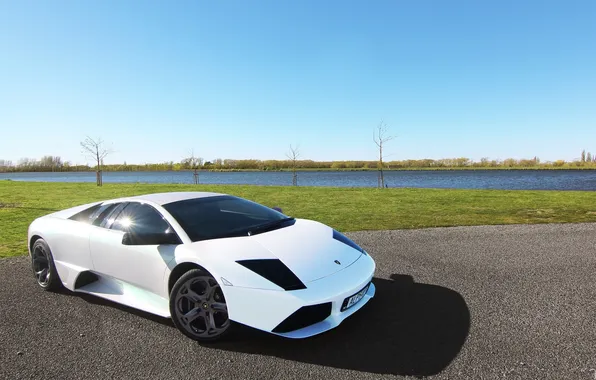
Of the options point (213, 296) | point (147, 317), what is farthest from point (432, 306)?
point (147, 317)

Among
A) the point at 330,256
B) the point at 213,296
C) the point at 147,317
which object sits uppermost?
the point at 330,256

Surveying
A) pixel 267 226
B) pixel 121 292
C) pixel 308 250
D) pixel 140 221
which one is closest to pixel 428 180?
pixel 267 226

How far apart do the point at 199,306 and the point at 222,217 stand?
1103 millimetres

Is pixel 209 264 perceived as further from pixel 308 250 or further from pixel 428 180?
pixel 428 180

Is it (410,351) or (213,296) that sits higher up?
(213,296)

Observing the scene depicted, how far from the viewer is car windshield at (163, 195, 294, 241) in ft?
11.4

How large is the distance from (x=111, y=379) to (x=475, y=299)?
3.59 m

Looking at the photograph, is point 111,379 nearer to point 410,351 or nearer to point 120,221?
point 120,221

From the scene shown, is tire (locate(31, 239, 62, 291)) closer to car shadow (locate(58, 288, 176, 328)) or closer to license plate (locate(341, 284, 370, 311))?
car shadow (locate(58, 288, 176, 328))

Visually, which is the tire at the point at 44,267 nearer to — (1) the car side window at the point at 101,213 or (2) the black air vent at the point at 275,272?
(1) the car side window at the point at 101,213

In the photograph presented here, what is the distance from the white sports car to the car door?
0.01 m

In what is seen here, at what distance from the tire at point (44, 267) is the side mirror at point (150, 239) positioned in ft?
5.69

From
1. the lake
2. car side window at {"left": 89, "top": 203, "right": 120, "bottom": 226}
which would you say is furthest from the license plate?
the lake

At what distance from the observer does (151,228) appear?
3.60 m
